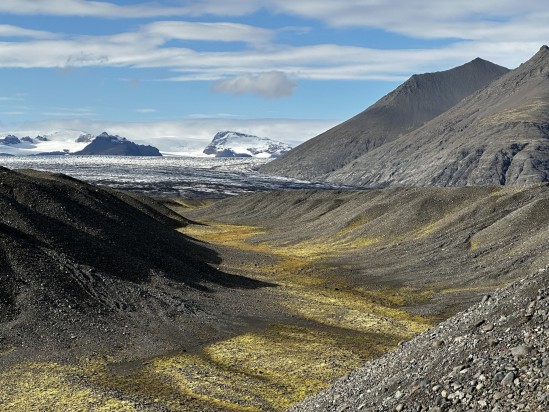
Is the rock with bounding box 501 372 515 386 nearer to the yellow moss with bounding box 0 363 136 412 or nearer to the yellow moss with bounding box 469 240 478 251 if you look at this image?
the yellow moss with bounding box 0 363 136 412

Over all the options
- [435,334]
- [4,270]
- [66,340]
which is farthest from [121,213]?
[435,334]

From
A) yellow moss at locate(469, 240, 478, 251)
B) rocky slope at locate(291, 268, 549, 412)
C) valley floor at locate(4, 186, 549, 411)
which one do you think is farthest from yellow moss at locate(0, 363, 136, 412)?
yellow moss at locate(469, 240, 478, 251)

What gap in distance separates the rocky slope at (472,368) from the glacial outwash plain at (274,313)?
0.26 ft

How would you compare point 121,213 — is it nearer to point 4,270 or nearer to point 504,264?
point 4,270

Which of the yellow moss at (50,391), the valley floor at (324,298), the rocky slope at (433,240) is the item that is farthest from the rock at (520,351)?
the rocky slope at (433,240)

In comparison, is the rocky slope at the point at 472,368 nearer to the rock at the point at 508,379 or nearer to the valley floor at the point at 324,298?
the rock at the point at 508,379

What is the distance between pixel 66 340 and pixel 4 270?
11.0 metres

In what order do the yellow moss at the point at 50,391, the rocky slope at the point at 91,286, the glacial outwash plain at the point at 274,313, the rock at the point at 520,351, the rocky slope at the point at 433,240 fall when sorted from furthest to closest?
the rocky slope at the point at 433,240, the rocky slope at the point at 91,286, the yellow moss at the point at 50,391, the glacial outwash plain at the point at 274,313, the rock at the point at 520,351

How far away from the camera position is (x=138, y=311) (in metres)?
61.7

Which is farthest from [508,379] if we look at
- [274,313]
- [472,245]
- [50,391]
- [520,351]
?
[472,245]

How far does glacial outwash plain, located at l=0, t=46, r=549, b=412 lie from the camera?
28.9m

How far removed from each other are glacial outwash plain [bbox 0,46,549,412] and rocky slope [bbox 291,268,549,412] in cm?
8

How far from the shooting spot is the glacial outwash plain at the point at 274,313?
95.0ft

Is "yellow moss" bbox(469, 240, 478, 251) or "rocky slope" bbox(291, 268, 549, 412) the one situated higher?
"rocky slope" bbox(291, 268, 549, 412)
